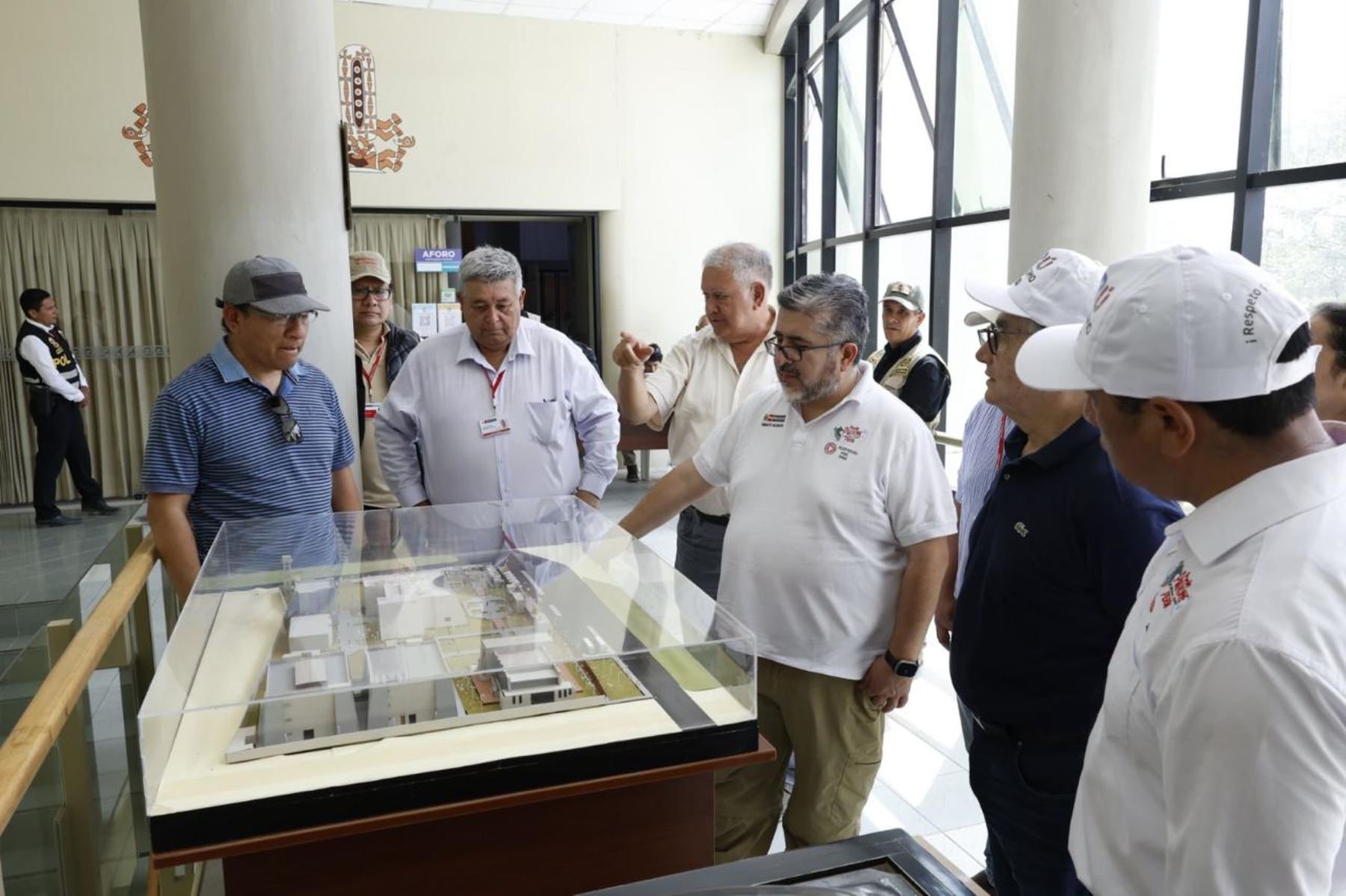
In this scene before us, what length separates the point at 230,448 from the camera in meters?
2.32

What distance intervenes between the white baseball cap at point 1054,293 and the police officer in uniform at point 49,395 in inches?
282

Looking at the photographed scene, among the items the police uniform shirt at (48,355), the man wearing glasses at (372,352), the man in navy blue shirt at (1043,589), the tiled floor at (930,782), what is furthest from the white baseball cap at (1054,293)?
the police uniform shirt at (48,355)

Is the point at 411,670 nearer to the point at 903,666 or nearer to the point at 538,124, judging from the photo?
the point at 903,666

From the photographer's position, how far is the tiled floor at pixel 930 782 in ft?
9.18

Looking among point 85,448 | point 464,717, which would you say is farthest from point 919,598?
point 85,448

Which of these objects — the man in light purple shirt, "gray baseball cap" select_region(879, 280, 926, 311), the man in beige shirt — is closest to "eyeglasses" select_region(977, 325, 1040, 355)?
the man in beige shirt

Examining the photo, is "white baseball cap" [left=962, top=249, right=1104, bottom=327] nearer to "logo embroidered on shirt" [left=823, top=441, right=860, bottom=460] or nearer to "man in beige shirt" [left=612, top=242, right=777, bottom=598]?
"logo embroidered on shirt" [left=823, top=441, right=860, bottom=460]

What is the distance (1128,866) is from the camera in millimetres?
1030

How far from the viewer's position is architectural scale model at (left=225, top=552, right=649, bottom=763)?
4.53 feet

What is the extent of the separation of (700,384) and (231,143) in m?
1.52

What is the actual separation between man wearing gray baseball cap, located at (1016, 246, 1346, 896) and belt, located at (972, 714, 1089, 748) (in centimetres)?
56

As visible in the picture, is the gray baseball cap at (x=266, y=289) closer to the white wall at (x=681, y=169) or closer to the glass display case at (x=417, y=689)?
the glass display case at (x=417, y=689)

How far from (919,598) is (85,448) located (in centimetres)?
718

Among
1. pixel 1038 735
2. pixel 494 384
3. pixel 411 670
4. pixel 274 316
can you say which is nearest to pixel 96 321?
pixel 494 384
